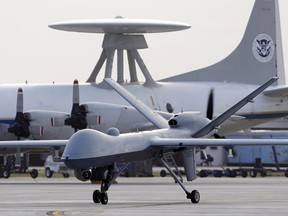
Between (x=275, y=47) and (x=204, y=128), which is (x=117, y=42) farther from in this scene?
(x=204, y=128)

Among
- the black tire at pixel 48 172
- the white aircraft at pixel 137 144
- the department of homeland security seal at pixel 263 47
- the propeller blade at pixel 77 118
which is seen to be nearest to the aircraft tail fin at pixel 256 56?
the department of homeland security seal at pixel 263 47

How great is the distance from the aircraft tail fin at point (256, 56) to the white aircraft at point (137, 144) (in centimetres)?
4118

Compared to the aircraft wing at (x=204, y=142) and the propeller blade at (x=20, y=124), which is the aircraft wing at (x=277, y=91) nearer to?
the propeller blade at (x=20, y=124)

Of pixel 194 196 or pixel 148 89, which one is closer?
pixel 194 196

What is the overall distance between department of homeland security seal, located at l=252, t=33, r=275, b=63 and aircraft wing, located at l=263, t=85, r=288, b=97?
606cm

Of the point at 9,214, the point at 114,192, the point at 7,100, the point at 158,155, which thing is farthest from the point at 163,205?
the point at 7,100

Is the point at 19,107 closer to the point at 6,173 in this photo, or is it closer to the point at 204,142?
the point at 6,173

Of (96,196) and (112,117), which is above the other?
(112,117)

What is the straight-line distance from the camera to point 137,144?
33.1m

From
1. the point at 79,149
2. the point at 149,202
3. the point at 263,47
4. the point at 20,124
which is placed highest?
the point at 263,47

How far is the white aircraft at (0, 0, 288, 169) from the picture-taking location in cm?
6612

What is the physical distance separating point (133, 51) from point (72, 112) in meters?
14.3

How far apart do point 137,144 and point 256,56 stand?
47548mm

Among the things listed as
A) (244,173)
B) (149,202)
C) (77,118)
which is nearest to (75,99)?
(77,118)
